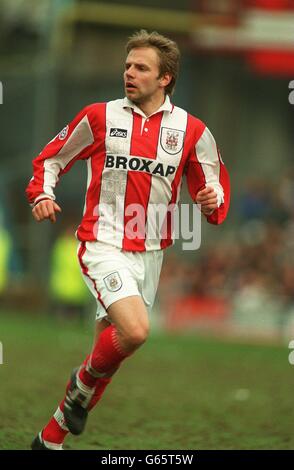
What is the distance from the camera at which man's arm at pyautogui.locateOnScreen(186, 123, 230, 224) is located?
23.5 feet

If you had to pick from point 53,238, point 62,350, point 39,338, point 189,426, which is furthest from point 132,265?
point 53,238

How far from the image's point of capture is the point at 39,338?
1611cm

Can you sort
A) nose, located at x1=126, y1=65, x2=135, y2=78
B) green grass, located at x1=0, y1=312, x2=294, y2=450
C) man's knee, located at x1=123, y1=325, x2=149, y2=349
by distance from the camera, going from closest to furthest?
man's knee, located at x1=123, y1=325, x2=149, y2=349, nose, located at x1=126, y1=65, x2=135, y2=78, green grass, located at x1=0, y1=312, x2=294, y2=450

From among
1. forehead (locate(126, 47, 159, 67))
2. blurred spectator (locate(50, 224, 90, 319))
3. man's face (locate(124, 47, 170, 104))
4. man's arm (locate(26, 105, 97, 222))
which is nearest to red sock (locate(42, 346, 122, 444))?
man's arm (locate(26, 105, 97, 222))

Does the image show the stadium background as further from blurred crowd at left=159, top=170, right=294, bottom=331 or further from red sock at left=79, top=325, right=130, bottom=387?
red sock at left=79, top=325, right=130, bottom=387

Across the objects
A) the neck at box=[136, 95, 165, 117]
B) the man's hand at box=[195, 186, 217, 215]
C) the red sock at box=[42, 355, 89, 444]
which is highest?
the neck at box=[136, 95, 165, 117]

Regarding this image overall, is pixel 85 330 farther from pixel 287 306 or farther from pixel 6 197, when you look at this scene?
pixel 6 197

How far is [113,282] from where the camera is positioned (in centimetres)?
678

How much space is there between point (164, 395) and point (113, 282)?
3798 millimetres

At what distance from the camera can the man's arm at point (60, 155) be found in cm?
699

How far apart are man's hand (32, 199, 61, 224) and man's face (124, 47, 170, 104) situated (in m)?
0.80

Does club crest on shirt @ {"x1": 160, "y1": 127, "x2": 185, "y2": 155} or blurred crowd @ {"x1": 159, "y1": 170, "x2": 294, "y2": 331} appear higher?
club crest on shirt @ {"x1": 160, "y1": 127, "x2": 185, "y2": 155}

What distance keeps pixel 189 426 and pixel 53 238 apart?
15537 mm

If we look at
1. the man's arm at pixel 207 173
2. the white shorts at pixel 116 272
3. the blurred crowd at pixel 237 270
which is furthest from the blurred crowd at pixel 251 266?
the white shorts at pixel 116 272
